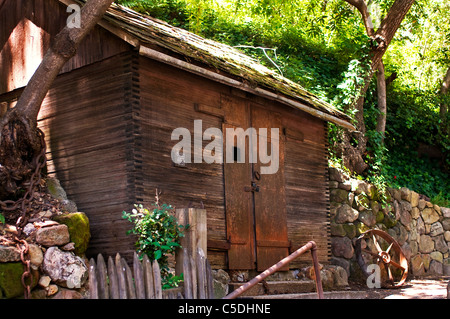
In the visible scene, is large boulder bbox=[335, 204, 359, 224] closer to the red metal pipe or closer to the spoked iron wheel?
the spoked iron wheel

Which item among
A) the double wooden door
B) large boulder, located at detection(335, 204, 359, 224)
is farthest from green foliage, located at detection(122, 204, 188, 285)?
large boulder, located at detection(335, 204, 359, 224)

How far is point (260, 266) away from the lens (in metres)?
9.51

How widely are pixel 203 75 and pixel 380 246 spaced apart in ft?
21.7

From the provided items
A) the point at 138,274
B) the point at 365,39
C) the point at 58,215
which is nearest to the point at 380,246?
the point at 365,39

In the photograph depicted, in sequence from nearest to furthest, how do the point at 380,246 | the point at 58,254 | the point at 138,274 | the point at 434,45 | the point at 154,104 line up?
the point at 138,274 → the point at 58,254 → the point at 154,104 → the point at 380,246 → the point at 434,45

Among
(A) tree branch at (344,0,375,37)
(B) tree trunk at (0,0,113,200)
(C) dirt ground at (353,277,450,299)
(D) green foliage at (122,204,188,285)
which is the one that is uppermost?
(A) tree branch at (344,0,375,37)

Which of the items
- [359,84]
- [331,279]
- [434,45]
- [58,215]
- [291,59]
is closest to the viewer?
[58,215]

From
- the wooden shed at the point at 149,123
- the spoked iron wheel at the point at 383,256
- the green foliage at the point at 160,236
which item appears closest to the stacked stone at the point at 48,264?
the green foliage at the point at 160,236

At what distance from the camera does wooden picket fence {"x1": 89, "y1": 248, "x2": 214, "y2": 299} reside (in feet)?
16.1

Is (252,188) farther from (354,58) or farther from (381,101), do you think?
(354,58)

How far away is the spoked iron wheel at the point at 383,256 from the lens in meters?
12.0

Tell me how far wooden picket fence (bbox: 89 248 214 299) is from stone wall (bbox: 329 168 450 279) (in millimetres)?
7411

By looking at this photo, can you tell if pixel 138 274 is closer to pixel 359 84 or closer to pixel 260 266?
pixel 260 266

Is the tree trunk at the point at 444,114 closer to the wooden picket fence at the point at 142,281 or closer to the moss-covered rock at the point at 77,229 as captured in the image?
the moss-covered rock at the point at 77,229
